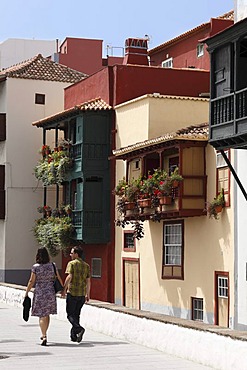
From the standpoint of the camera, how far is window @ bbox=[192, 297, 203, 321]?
26.5 metres

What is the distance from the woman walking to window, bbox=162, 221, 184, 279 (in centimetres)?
1287

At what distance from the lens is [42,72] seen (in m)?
40.0

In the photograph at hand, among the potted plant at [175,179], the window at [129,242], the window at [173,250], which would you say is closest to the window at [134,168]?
the window at [173,250]

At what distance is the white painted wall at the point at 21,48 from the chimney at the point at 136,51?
24.0m

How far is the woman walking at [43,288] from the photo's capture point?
1512 centimetres

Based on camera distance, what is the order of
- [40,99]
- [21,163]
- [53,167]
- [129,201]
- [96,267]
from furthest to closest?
[40,99] → [21,163] → [53,167] → [96,267] → [129,201]

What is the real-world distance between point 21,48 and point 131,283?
3230cm

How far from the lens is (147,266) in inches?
1187

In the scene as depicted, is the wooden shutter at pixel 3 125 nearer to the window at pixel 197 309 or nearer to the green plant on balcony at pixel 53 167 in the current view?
the green plant on balcony at pixel 53 167

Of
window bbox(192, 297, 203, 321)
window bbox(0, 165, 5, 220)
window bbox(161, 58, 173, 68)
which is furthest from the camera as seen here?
window bbox(161, 58, 173, 68)

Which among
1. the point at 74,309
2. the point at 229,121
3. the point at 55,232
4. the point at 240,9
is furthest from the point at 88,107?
Result: the point at 74,309

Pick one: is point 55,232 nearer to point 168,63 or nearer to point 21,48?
point 168,63

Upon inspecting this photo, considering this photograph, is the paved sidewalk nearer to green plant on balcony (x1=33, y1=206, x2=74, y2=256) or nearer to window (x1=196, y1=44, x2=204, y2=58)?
green plant on balcony (x1=33, y1=206, x2=74, y2=256)

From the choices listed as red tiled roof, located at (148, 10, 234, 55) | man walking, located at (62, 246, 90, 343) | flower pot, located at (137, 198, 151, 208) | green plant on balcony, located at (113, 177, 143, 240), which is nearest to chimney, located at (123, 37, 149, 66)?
red tiled roof, located at (148, 10, 234, 55)
